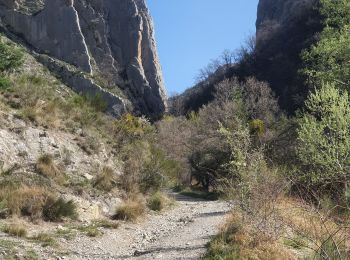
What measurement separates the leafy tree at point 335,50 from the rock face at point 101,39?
38.3 metres

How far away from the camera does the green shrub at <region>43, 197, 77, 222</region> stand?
10008 millimetres

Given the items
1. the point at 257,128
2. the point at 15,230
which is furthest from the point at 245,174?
the point at 257,128

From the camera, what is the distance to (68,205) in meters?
10.5

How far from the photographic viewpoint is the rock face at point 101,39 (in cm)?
5712

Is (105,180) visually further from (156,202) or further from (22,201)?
(22,201)

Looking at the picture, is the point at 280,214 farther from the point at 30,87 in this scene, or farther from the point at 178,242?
the point at 30,87

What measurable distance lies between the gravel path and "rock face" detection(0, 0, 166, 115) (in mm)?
40655

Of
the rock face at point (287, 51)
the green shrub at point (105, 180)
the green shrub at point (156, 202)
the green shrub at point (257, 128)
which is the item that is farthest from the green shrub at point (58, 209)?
the rock face at point (287, 51)

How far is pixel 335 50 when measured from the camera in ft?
46.6

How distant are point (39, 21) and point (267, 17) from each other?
168ft

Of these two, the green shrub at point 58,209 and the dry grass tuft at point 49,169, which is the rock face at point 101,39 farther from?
the green shrub at point 58,209

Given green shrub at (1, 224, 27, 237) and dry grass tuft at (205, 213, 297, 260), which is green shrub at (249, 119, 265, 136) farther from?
green shrub at (1, 224, 27, 237)

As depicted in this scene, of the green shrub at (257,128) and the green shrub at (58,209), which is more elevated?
the green shrub at (257,128)

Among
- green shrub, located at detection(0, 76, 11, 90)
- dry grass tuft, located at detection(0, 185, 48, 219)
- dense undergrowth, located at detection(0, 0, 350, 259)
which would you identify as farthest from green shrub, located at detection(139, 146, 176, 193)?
green shrub, located at detection(0, 76, 11, 90)
